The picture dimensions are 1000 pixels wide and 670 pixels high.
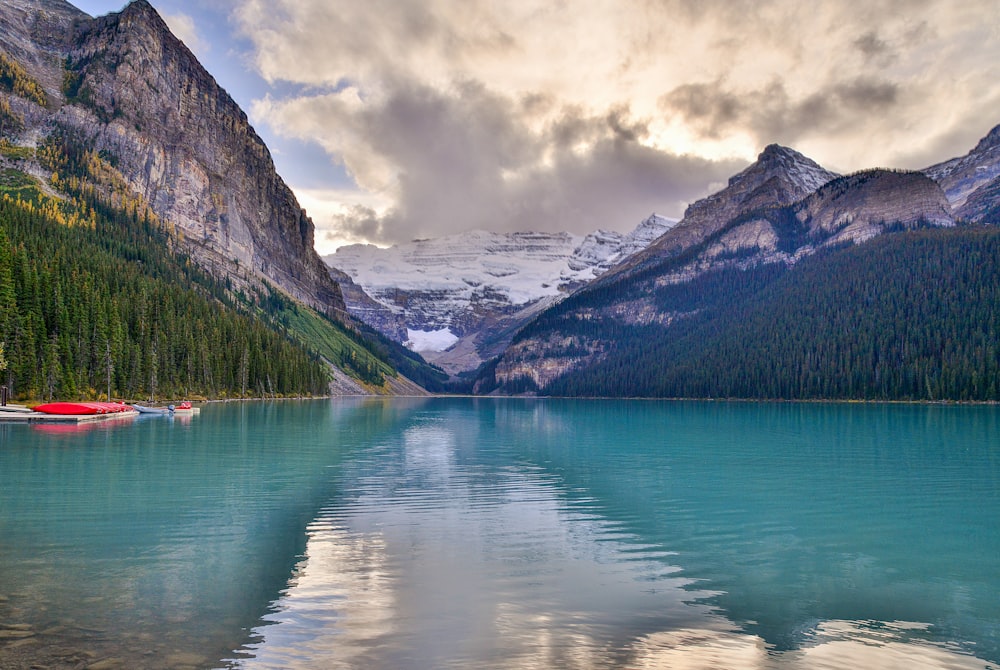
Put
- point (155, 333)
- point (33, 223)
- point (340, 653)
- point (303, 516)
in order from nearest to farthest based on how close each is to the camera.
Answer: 1. point (340, 653)
2. point (303, 516)
3. point (155, 333)
4. point (33, 223)

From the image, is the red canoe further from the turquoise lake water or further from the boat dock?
the turquoise lake water

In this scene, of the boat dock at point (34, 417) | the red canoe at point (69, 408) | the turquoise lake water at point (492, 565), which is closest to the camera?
the turquoise lake water at point (492, 565)

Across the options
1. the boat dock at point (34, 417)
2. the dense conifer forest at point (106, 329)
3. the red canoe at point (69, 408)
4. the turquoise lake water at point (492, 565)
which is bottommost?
the turquoise lake water at point (492, 565)

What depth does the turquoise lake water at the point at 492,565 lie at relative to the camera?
13.7 metres

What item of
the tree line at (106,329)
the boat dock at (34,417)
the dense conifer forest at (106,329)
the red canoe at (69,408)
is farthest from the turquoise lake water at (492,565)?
the dense conifer forest at (106,329)

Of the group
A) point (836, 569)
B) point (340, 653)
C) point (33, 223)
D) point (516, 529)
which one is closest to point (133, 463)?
point (516, 529)

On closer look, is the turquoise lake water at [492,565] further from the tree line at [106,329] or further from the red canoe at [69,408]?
the tree line at [106,329]

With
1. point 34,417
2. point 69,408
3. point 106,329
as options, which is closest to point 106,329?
point 106,329

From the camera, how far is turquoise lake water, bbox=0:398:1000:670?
13695mm

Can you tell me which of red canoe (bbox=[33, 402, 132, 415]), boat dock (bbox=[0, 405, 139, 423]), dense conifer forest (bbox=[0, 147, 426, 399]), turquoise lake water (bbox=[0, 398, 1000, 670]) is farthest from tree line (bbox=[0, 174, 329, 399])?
turquoise lake water (bbox=[0, 398, 1000, 670])

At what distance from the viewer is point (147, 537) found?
2317cm

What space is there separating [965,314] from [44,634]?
23099 centimetres

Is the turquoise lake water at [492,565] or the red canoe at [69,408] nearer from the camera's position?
the turquoise lake water at [492,565]

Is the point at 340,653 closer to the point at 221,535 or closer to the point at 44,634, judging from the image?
the point at 44,634
